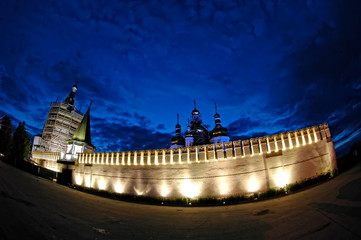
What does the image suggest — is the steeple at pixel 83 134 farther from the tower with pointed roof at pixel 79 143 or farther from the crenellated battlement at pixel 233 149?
the crenellated battlement at pixel 233 149

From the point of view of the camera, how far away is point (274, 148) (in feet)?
36.9

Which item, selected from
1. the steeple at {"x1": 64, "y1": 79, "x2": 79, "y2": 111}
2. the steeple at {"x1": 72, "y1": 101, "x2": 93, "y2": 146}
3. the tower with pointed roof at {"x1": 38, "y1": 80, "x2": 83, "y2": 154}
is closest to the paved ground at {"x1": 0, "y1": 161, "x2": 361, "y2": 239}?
the steeple at {"x1": 72, "y1": 101, "x2": 93, "y2": 146}

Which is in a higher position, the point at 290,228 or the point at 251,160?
the point at 251,160

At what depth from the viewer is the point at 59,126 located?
39844 millimetres

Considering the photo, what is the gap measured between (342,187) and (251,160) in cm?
472

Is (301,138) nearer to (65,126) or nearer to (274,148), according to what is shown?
(274,148)

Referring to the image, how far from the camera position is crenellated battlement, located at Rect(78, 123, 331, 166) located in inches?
433

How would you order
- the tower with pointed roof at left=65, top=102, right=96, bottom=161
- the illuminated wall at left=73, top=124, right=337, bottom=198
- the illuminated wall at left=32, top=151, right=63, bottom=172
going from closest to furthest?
the illuminated wall at left=73, top=124, right=337, bottom=198
the tower with pointed roof at left=65, top=102, right=96, bottom=161
the illuminated wall at left=32, top=151, right=63, bottom=172

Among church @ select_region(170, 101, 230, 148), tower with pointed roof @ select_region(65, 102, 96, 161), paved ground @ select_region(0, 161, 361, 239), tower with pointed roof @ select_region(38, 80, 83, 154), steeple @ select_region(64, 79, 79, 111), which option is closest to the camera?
paved ground @ select_region(0, 161, 361, 239)

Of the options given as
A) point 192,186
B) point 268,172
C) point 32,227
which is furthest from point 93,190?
point 268,172

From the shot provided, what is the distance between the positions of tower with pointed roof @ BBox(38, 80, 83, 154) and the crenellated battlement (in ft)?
111

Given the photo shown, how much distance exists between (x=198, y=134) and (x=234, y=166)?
112 ft

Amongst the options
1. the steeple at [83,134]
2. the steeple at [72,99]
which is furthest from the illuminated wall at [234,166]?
the steeple at [72,99]

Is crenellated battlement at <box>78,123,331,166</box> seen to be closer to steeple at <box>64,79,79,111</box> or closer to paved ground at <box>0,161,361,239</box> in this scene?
paved ground at <box>0,161,361,239</box>
